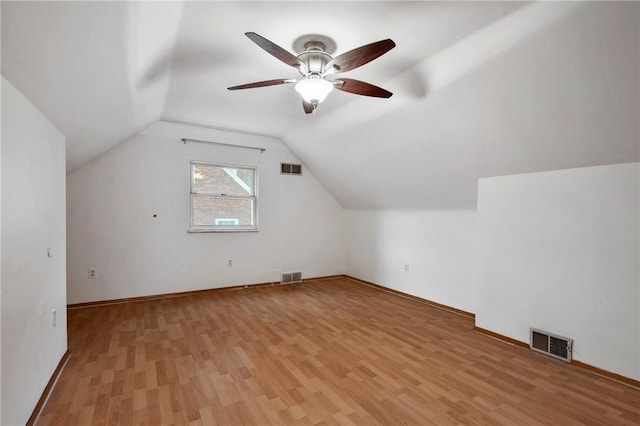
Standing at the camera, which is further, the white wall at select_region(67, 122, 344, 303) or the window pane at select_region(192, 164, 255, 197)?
the window pane at select_region(192, 164, 255, 197)

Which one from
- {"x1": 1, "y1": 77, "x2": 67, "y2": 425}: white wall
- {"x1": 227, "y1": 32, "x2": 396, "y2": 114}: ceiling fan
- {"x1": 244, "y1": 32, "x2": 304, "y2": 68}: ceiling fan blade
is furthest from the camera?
{"x1": 227, "y1": 32, "x2": 396, "y2": 114}: ceiling fan

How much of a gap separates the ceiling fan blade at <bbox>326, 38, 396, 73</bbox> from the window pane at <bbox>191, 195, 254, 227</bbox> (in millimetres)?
3332

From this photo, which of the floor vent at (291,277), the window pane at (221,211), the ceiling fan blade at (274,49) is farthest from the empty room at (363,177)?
the floor vent at (291,277)

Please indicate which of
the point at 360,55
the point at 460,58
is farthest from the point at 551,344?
the point at 360,55

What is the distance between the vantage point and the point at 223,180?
504cm

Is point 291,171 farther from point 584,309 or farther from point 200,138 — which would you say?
point 584,309

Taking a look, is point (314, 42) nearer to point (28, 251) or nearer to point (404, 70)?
point (404, 70)

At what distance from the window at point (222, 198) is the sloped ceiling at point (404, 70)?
1.31 m

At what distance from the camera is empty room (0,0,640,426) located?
71.9 inches

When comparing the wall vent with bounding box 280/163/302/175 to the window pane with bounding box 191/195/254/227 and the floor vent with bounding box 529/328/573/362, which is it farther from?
the floor vent with bounding box 529/328/573/362

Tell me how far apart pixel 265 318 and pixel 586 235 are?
10.9ft

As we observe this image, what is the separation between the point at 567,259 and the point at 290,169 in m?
4.19

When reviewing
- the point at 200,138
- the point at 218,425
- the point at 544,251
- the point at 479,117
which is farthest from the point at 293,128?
the point at 218,425

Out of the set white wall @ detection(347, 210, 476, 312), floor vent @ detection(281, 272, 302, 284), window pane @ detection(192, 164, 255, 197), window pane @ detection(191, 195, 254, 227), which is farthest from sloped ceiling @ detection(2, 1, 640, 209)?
floor vent @ detection(281, 272, 302, 284)
